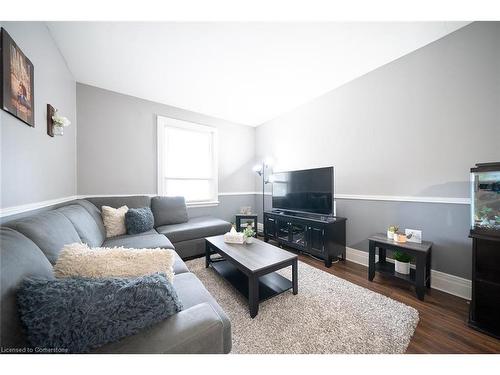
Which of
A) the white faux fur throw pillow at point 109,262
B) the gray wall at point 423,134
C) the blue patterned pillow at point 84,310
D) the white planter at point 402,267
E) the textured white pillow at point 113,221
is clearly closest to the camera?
the blue patterned pillow at point 84,310

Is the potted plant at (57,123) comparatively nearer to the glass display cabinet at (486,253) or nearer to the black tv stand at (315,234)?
the black tv stand at (315,234)

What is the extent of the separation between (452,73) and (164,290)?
3077 mm

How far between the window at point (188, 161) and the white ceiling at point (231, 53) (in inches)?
26.7

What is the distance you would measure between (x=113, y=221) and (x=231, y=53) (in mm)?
2539

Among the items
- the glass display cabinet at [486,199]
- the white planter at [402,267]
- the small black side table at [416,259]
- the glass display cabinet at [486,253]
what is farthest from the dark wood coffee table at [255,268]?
the glass display cabinet at [486,199]

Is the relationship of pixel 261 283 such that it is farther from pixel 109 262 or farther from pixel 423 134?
pixel 423 134

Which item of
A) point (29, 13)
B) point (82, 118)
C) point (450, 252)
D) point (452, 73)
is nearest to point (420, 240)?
point (450, 252)

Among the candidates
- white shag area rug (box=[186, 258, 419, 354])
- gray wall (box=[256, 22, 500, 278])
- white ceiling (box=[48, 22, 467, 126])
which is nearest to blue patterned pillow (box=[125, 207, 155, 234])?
white shag area rug (box=[186, 258, 419, 354])

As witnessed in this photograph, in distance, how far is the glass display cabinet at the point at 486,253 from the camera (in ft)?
4.35

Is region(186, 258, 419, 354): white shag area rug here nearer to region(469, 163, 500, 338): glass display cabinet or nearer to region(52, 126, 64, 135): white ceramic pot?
region(469, 163, 500, 338): glass display cabinet

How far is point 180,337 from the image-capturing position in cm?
68

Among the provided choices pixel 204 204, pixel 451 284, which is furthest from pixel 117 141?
pixel 451 284

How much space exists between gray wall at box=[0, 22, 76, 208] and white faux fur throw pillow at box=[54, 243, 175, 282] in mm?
741
